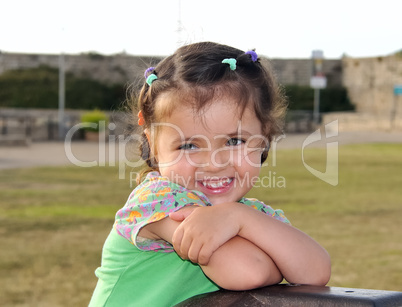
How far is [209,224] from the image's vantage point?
143cm

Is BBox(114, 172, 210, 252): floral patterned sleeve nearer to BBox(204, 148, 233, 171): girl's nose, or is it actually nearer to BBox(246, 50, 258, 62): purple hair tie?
BBox(204, 148, 233, 171): girl's nose

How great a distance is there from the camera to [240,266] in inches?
56.2

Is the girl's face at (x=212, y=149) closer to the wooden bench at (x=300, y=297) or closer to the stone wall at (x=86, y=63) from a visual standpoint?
the wooden bench at (x=300, y=297)

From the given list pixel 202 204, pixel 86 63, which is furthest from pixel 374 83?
pixel 202 204

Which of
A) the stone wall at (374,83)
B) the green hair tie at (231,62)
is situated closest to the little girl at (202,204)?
the green hair tie at (231,62)

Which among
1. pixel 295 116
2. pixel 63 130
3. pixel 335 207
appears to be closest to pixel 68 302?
pixel 335 207

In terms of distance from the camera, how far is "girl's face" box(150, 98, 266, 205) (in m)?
1.73

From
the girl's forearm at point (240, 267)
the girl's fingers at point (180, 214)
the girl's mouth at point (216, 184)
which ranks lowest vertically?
the girl's forearm at point (240, 267)

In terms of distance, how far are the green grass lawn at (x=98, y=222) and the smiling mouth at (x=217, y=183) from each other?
2.82m

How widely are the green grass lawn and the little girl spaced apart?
2782 mm

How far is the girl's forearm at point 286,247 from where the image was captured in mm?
1463

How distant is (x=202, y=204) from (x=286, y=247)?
0.87 feet

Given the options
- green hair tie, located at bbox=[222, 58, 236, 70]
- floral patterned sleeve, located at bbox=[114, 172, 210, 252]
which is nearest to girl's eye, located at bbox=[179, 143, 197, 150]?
floral patterned sleeve, located at bbox=[114, 172, 210, 252]

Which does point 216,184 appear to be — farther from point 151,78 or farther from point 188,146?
point 151,78
